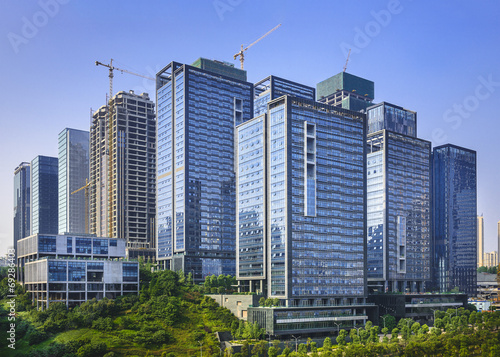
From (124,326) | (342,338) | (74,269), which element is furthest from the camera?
(74,269)

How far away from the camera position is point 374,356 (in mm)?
128000

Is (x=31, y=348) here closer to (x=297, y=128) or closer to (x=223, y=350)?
(x=223, y=350)

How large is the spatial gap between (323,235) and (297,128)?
33.1 m

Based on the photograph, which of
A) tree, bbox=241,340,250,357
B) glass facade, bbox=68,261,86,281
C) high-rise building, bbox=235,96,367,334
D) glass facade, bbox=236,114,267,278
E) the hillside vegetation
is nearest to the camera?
the hillside vegetation

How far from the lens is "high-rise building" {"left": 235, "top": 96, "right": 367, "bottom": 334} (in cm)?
15775

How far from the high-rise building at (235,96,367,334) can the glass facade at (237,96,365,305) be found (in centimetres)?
30

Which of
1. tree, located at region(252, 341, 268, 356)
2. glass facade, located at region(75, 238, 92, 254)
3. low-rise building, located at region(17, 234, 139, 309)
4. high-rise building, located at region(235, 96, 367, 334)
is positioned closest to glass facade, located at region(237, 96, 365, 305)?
high-rise building, located at region(235, 96, 367, 334)

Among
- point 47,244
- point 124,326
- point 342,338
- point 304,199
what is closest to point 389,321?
point 342,338

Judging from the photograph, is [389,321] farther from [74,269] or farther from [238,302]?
[74,269]

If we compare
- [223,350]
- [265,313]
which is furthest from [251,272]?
[223,350]

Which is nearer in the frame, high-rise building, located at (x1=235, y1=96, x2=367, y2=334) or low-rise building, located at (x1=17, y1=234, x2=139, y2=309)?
low-rise building, located at (x1=17, y1=234, x2=139, y2=309)

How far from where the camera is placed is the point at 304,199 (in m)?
162

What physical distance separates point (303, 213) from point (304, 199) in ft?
13.6

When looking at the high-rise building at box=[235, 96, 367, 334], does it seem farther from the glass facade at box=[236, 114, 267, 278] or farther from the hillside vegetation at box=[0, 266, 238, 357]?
the hillside vegetation at box=[0, 266, 238, 357]
